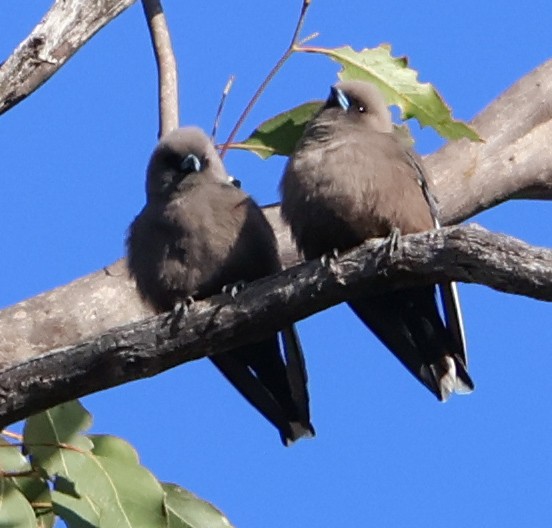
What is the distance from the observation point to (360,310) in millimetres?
4578

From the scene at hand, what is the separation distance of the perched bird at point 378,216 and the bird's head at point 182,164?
365mm

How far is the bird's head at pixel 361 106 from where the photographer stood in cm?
485

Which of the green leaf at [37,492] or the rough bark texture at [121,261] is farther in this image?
the green leaf at [37,492]

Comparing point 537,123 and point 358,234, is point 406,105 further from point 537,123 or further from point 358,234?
point 537,123

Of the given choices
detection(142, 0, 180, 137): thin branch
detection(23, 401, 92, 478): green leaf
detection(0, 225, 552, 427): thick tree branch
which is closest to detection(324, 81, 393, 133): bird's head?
detection(142, 0, 180, 137): thin branch

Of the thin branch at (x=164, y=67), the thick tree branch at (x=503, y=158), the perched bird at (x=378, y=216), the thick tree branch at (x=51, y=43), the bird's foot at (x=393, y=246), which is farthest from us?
the thick tree branch at (x=503, y=158)

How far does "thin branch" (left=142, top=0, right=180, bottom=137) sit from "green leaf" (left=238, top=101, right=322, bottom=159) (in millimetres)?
408

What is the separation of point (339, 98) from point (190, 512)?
1596mm

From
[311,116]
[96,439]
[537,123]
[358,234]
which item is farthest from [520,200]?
[96,439]

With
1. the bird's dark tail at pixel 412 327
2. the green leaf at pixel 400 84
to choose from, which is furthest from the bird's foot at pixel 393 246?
the green leaf at pixel 400 84

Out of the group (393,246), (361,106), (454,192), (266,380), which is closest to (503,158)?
(454,192)

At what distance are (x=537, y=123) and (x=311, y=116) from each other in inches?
49.5

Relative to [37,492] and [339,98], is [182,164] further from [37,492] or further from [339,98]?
[37,492]

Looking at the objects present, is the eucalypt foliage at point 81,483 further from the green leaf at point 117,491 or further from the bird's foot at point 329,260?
the bird's foot at point 329,260
